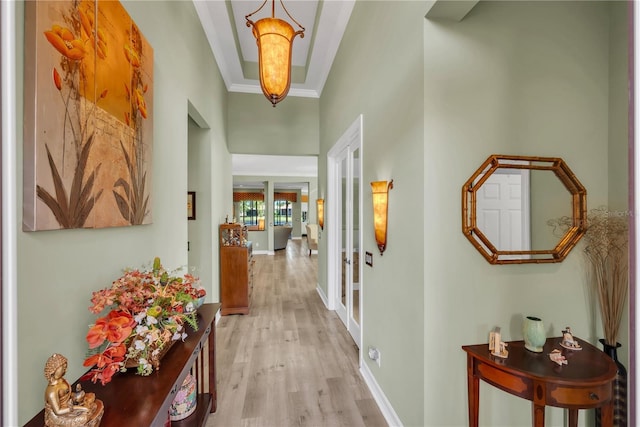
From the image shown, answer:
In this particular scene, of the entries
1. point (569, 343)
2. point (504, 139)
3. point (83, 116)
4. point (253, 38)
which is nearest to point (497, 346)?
point (569, 343)

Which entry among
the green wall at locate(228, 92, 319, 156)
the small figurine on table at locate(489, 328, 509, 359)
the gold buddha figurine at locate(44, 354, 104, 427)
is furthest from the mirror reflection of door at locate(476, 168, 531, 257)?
the green wall at locate(228, 92, 319, 156)

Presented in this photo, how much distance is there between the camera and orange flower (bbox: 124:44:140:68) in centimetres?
144

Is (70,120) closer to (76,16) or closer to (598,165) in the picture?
(76,16)

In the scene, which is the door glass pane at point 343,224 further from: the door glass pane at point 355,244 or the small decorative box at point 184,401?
the small decorative box at point 184,401

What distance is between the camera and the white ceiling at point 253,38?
2.99 metres

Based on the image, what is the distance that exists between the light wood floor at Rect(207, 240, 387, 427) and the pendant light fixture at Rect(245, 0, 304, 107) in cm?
240

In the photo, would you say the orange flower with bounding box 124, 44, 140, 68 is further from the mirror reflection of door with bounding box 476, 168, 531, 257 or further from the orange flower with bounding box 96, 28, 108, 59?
the mirror reflection of door with bounding box 476, 168, 531, 257

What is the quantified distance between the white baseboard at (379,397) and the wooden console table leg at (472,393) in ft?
1.72

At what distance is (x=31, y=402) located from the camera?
928 mm

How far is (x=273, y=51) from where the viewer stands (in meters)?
1.97

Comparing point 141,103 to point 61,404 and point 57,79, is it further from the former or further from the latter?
point 61,404

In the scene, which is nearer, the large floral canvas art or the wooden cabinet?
the large floral canvas art

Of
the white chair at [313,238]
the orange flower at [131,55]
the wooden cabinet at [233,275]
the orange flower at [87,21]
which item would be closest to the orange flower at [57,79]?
the orange flower at [87,21]

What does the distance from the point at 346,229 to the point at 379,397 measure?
73.8 inches
